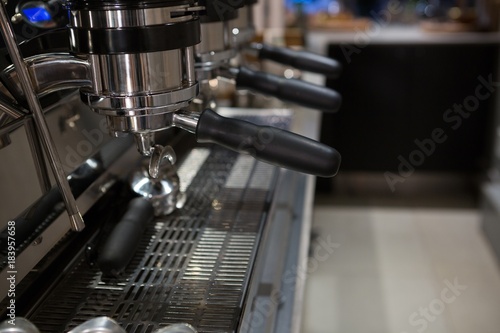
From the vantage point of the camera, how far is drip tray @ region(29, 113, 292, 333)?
548mm

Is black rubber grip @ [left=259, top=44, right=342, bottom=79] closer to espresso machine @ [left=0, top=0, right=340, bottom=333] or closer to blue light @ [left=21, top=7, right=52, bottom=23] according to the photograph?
espresso machine @ [left=0, top=0, right=340, bottom=333]

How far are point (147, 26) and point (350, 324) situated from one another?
4.26 ft

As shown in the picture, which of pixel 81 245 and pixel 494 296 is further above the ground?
pixel 81 245

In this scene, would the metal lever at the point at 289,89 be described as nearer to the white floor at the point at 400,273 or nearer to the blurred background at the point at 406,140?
the white floor at the point at 400,273

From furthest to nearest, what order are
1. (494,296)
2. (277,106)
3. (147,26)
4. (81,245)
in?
(494,296) < (277,106) < (81,245) < (147,26)

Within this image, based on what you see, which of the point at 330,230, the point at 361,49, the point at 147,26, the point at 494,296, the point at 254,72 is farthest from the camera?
the point at 361,49

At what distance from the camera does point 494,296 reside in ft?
5.63

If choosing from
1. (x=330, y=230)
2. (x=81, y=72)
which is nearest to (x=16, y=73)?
(x=81, y=72)

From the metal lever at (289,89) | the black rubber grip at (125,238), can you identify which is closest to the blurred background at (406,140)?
the metal lever at (289,89)

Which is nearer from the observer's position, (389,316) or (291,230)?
(291,230)

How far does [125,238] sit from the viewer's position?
65cm

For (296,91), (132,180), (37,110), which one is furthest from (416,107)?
(37,110)

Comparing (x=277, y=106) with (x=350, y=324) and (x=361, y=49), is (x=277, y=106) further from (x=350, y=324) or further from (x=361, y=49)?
(x=361, y=49)

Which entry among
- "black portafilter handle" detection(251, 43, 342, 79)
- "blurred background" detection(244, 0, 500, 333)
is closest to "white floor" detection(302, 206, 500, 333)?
"blurred background" detection(244, 0, 500, 333)
